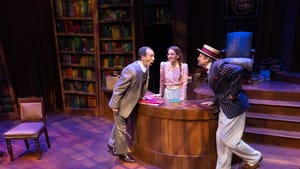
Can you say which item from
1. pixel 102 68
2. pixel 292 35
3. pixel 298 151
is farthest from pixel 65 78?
pixel 292 35

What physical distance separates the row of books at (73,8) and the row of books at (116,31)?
1.34ft

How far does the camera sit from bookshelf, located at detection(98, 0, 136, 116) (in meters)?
4.86

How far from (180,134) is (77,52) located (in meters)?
3.09

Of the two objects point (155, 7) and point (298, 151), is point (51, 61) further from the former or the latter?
point (298, 151)

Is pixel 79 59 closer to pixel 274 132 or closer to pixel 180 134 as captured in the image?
pixel 180 134

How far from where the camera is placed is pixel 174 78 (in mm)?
3936

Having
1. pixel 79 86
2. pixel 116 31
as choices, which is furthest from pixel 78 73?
pixel 116 31

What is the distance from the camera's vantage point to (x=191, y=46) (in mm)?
5602

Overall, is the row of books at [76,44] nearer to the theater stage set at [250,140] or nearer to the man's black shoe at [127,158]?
the theater stage set at [250,140]

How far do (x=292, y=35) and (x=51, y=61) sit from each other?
4.98 metres

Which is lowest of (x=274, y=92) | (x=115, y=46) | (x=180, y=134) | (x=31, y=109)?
(x=180, y=134)

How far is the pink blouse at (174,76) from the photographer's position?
12.7 ft

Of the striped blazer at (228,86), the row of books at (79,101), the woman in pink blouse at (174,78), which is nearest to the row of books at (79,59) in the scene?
the row of books at (79,101)

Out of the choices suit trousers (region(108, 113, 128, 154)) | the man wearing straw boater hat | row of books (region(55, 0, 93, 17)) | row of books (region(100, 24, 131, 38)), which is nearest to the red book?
suit trousers (region(108, 113, 128, 154))
